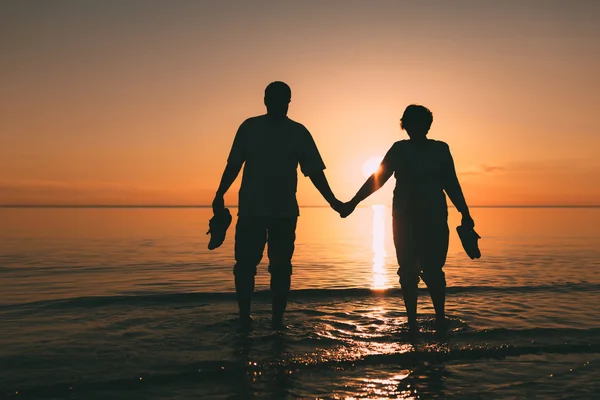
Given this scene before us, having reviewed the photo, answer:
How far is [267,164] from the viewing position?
6.07 m

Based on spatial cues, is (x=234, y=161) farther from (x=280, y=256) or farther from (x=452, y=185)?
(x=452, y=185)

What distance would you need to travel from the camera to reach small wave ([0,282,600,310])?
850 centimetres

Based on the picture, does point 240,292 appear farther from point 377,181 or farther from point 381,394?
point 381,394

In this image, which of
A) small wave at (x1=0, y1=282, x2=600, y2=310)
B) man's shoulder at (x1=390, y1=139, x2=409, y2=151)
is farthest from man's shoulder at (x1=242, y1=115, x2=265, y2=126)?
small wave at (x1=0, y1=282, x2=600, y2=310)

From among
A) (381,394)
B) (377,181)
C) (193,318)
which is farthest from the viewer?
(193,318)

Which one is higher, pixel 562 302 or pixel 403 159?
pixel 403 159

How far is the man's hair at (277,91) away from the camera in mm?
6160

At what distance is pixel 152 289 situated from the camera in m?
11.0

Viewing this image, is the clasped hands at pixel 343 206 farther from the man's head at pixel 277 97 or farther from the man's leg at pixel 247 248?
the man's head at pixel 277 97

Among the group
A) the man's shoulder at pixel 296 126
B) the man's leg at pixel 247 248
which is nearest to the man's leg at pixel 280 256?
the man's leg at pixel 247 248

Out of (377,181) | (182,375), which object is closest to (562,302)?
(377,181)

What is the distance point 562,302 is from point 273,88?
611 centimetres

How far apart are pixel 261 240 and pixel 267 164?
90cm

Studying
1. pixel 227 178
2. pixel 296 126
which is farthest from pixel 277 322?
pixel 296 126
